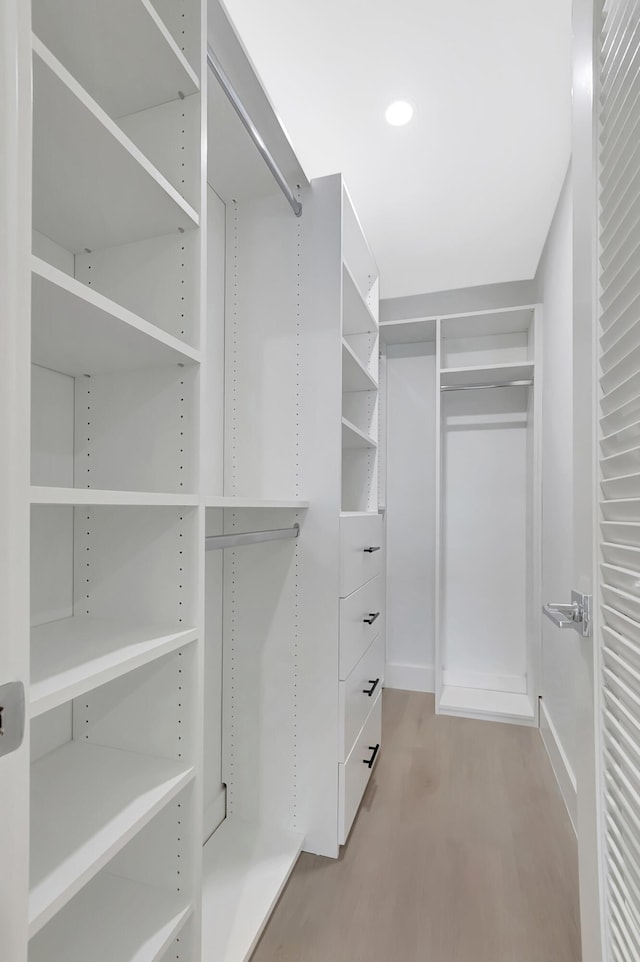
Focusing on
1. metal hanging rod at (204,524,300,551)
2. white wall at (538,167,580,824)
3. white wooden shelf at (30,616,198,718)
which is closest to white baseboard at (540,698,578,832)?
white wall at (538,167,580,824)

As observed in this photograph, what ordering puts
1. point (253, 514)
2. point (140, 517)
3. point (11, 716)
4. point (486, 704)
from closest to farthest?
1. point (11, 716)
2. point (140, 517)
3. point (253, 514)
4. point (486, 704)

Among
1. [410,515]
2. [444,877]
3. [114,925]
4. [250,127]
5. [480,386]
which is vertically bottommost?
[444,877]

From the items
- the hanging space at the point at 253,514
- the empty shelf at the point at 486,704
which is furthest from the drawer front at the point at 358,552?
the empty shelf at the point at 486,704

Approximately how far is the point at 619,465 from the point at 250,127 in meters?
1.27

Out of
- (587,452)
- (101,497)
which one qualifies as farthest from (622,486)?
(101,497)

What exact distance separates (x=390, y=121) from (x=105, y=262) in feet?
4.36

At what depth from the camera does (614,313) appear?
29.9 inches

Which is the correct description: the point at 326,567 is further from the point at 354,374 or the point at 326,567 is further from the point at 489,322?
the point at 489,322

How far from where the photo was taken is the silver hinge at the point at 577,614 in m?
0.85

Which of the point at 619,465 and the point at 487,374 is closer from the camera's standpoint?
the point at 619,465

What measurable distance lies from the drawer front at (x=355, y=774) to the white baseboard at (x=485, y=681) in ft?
3.67

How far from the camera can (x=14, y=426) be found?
0.52m

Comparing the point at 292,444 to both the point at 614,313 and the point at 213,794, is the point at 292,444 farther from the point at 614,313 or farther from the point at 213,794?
the point at 213,794

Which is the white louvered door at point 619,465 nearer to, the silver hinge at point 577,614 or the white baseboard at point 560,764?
the silver hinge at point 577,614
